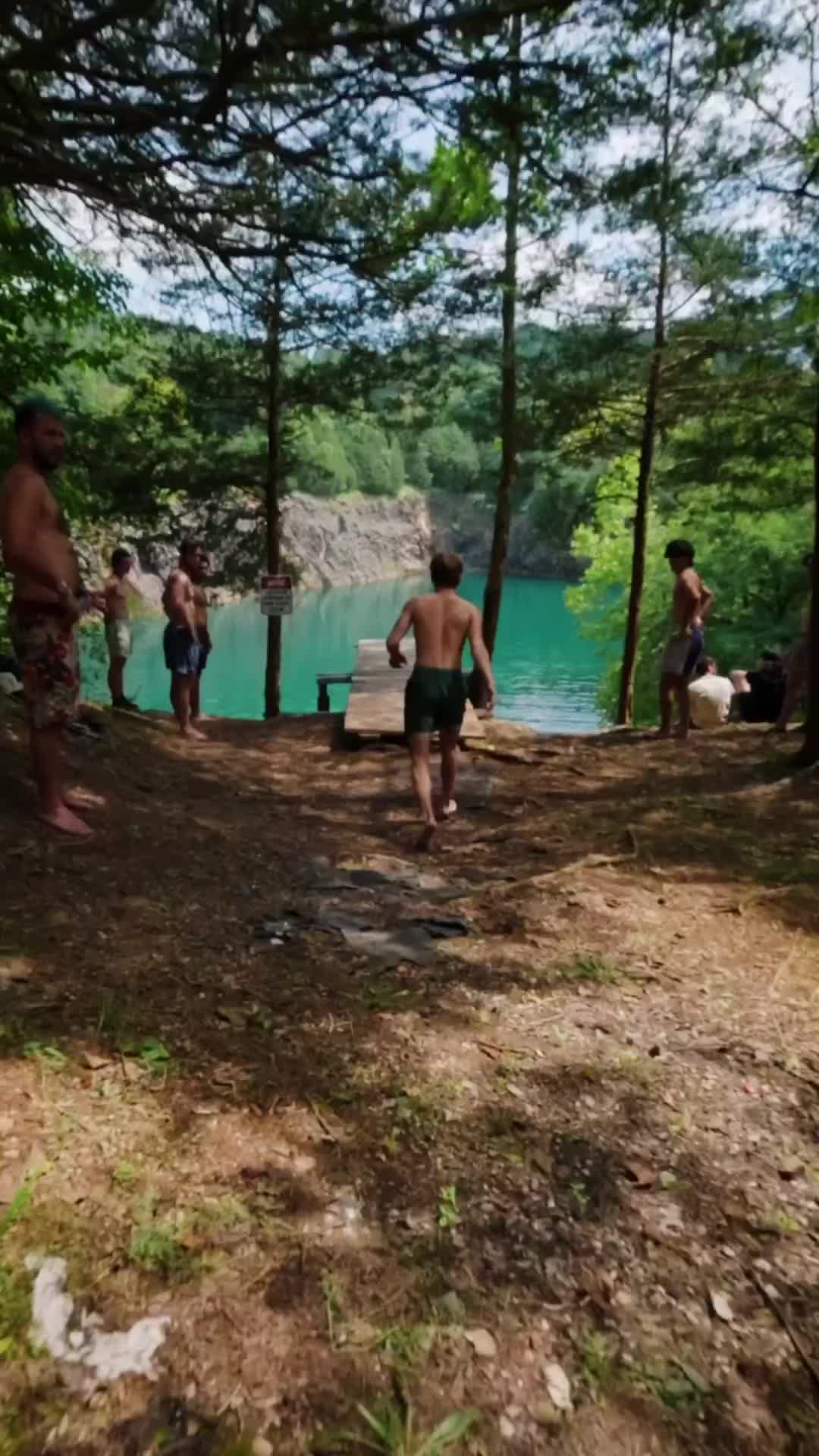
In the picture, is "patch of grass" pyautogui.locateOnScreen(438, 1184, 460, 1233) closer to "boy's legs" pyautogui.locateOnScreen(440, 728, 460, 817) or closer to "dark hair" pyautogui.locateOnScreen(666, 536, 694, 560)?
"boy's legs" pyautogui.locateOnScreen(440, 728, 460, 817)

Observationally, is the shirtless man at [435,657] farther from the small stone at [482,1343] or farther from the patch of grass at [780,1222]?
the small stone at [482,1343]

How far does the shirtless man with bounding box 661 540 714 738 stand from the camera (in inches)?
327

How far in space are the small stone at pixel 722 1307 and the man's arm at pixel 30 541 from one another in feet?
12.1

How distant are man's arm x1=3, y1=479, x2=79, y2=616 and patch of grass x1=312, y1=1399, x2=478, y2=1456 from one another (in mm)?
3499

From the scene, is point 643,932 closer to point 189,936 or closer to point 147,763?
point 189,936

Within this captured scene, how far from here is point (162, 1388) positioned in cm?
167

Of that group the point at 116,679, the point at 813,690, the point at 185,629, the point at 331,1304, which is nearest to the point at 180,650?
the point at 185,629

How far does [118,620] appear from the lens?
995 cm

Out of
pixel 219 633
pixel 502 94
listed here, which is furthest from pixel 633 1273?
pixel 219 633

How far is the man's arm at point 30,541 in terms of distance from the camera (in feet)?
13.0

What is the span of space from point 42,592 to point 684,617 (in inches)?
238

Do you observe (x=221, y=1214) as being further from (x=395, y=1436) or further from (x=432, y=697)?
(x=432, y=697)

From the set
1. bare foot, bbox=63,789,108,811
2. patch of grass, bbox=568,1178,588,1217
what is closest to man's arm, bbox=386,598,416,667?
bare foot, bbox=63,789,108,811

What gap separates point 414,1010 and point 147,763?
4.43m
